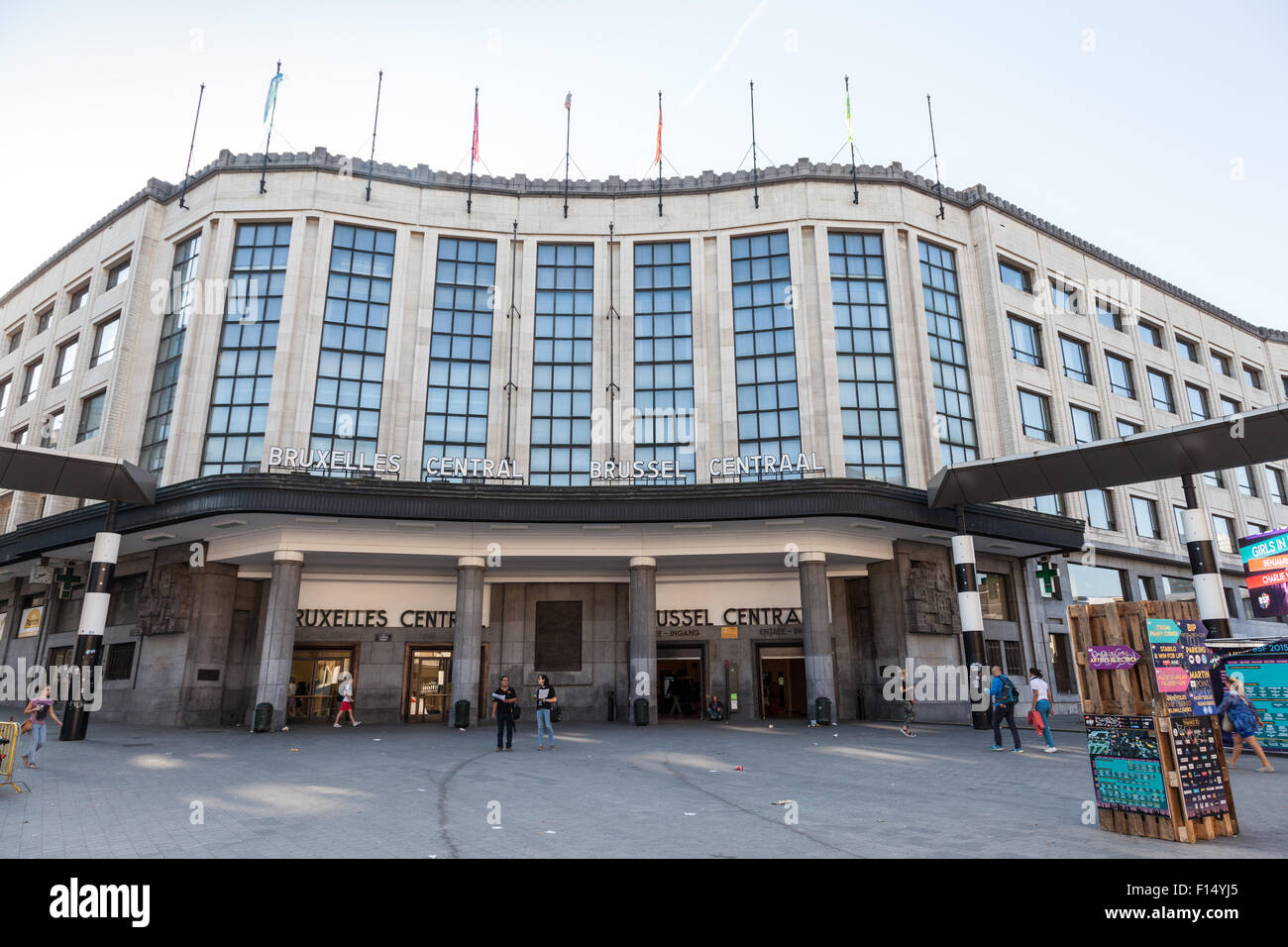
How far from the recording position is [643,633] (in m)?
28.8

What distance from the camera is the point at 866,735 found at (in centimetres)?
2361

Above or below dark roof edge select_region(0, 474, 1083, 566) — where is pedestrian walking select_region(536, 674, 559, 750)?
below

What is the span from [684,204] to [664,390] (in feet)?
32.2

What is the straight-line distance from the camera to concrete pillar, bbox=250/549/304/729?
2602 cm

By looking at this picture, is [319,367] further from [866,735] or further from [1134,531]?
A: [1134,531]

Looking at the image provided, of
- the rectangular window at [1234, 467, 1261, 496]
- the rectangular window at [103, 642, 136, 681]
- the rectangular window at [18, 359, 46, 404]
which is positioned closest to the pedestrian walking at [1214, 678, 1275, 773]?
the rectangular window at [103, 642, 136, 681]

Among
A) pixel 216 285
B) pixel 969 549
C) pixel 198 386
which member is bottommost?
pixel 969 549

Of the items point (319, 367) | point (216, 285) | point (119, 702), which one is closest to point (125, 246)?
point (216, 285)

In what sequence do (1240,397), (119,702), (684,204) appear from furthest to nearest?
(1240,397), (684,204), (119,702)

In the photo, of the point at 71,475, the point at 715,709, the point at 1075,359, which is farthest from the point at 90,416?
the point at 1075,359

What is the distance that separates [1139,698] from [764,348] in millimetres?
25619

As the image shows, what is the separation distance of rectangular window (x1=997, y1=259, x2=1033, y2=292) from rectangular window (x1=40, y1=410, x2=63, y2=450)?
50626 mm

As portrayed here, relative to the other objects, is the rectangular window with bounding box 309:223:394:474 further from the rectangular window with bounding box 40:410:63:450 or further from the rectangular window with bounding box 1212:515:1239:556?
the rectangular window with bounding box 1212:515:1239:556
